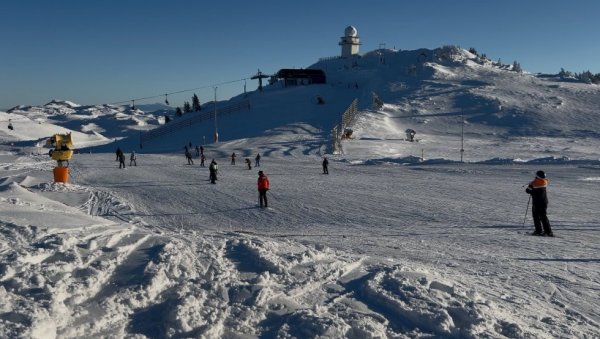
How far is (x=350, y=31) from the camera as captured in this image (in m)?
89.6

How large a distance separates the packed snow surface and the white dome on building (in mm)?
59238

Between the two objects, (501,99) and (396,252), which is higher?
(501,99)

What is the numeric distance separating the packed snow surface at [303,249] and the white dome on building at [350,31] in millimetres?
59238

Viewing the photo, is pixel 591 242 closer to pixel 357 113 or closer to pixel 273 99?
pixel 357 113

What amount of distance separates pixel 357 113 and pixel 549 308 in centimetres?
4541

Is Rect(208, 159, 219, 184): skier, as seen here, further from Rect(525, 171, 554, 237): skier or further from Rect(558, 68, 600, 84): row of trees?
Rect(558, 68, 600, 84): row of trees

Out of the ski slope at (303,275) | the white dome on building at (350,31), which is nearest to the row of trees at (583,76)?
the white dome on building at (350,31)

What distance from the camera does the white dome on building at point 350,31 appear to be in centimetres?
8956

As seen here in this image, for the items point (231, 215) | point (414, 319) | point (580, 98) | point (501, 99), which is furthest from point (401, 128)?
point (414, 319)

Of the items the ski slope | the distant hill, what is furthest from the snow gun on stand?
the distant hill

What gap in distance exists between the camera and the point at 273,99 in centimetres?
6066

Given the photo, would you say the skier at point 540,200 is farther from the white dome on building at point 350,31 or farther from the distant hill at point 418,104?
the white dome on building at point 350,31

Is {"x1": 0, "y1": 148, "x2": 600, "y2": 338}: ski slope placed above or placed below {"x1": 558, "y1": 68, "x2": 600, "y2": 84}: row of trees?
below

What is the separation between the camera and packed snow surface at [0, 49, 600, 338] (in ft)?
18.1
